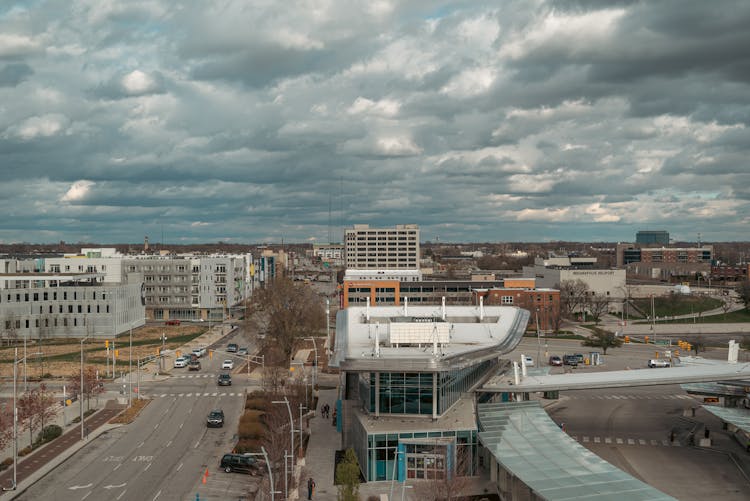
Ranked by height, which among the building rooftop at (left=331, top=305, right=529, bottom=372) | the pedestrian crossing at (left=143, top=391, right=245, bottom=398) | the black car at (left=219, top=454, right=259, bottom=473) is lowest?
the pedestrian crossing at (left=143, top=391, right=245, bottom=398)

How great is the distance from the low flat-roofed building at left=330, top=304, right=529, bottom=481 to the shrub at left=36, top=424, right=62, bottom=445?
78.6 feet

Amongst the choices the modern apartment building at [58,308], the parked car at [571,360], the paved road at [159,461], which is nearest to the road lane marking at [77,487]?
the paved road at [159,461]

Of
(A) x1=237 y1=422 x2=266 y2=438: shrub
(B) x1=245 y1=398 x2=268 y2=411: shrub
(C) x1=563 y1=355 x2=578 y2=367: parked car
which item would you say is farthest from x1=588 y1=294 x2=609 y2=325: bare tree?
(A) x1=237 y1=422 x2=266 y2=438: shrub

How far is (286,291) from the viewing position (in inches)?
4053

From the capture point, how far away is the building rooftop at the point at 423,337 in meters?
44.4

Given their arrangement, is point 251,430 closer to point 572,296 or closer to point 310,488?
point 310,488

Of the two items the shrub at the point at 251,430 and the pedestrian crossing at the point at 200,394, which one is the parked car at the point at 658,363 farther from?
the shrub at the point at 251,430

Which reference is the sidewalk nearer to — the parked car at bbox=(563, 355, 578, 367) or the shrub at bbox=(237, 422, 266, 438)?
the shrub at bbox=(237, 422, 266, 438)

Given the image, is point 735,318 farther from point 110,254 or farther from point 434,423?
point 110,254

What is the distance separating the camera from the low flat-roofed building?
145ft

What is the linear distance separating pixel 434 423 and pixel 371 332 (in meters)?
14.3

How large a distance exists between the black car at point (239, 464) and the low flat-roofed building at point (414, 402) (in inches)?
281

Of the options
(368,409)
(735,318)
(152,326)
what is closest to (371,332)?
(368,409)

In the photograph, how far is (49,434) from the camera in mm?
56969
